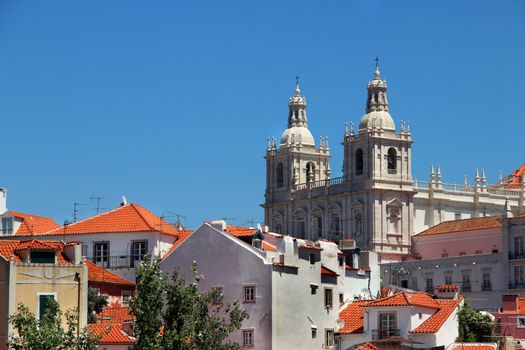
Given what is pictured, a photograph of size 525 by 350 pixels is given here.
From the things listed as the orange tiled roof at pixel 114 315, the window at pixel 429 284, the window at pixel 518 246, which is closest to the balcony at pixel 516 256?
the window at pixel 518 246

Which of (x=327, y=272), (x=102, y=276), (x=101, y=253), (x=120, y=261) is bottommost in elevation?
(x=102, y=276)

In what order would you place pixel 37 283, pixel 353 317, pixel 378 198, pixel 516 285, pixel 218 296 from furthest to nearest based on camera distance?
pixel 378 198 < pixel 516 285 < pixel 353 317 < pixel 218 296 < pixel 37 283

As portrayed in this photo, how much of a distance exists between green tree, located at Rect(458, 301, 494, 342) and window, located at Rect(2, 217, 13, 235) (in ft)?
101

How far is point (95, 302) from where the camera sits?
78.8 meters

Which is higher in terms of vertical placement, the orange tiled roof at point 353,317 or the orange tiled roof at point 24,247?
the orange tiled roof at point 24,247

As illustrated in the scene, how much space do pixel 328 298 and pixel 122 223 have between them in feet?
51.9

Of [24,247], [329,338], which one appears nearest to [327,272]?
[329,338]

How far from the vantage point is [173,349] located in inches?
2549

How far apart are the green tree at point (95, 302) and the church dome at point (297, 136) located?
94312 millimetres

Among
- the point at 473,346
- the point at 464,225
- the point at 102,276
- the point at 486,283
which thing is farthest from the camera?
the point at 464,225

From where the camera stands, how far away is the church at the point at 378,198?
494 ft

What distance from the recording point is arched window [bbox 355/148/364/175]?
154m

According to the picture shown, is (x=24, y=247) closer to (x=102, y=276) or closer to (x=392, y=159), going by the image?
(x=102, y=276)

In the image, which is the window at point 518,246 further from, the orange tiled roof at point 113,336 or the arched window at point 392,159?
the orange tiled roof at point 113,336
